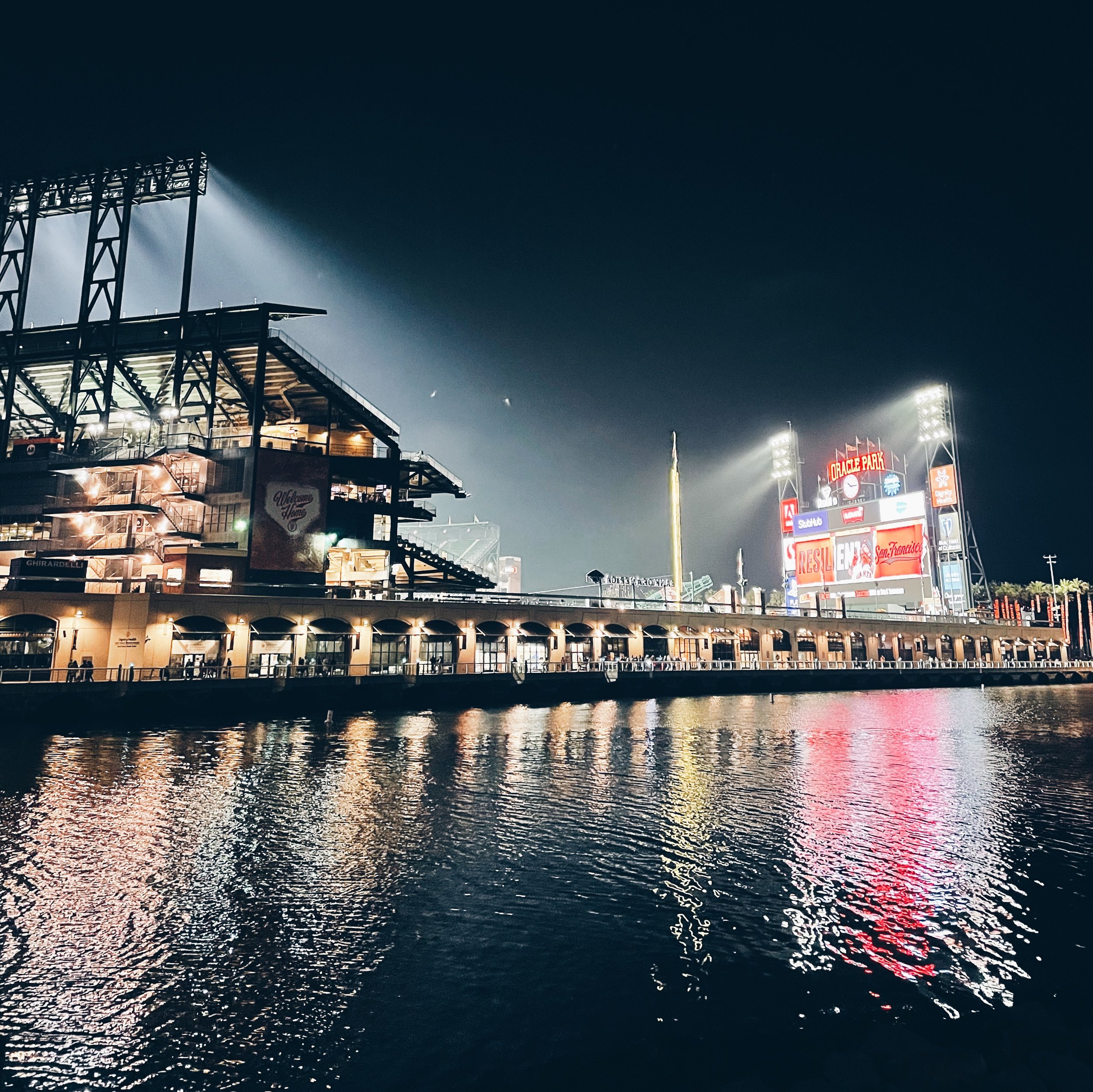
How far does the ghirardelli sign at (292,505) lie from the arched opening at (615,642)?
2772 centimetres

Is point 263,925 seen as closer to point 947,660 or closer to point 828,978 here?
point 828,978

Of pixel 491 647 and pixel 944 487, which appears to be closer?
pixel 491 647

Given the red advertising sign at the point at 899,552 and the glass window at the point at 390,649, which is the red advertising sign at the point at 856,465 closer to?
the red advertising sign at the point at 899,552

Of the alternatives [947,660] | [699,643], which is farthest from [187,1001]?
[947,660]

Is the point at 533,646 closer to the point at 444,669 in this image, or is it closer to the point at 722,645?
the point at 444,669

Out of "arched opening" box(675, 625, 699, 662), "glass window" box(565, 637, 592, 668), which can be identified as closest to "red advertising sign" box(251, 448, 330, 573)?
"glass window" box(565, 637, 592, 668)

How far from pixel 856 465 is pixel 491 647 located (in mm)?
77014

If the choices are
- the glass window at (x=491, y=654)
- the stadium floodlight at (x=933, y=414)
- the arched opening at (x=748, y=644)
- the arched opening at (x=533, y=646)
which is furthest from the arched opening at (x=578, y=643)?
the stadium floodlight at (x=933, y=414)

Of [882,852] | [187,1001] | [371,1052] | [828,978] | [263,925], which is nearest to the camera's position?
[371,1052]

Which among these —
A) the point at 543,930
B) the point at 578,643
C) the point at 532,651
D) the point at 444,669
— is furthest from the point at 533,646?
the point at 543,930

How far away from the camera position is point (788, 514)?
123312mm

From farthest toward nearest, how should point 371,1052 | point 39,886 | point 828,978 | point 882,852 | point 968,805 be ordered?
point 968,805, point 882,852, point 39,886, point 828,978, point 371,1052

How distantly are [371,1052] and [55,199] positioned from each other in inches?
3289

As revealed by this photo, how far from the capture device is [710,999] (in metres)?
8.30
